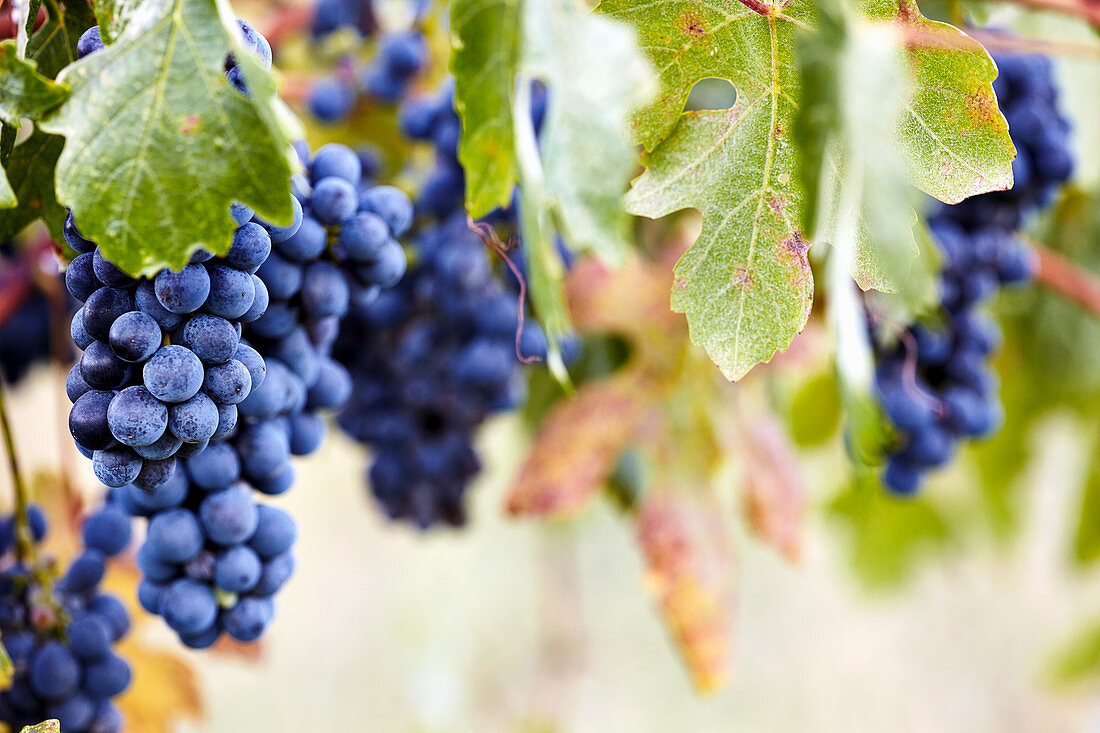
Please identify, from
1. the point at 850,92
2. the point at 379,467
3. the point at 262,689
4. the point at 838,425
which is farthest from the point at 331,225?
the point at 262,689

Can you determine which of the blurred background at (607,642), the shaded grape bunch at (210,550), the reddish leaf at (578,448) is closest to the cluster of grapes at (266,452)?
the shaded grape bunch at (210,550)

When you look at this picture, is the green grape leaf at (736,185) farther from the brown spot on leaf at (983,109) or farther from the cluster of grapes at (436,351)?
the cluster of grapes at (436,351)

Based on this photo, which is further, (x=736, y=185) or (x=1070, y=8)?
(x=1070, y=8)

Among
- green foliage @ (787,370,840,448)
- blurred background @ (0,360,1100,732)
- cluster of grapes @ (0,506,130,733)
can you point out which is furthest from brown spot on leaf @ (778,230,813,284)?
blurred background @ (0,360,1100,732)

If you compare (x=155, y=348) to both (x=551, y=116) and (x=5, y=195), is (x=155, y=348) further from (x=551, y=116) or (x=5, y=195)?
(x=551, y=116)

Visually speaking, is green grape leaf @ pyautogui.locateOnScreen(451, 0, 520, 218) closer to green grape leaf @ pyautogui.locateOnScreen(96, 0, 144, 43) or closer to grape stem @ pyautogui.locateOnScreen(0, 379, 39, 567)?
green grape leaf @ pyautogui.locateOnScreen(96, 0, 144, 43)

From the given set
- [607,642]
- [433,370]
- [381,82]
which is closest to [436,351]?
[433,370]
